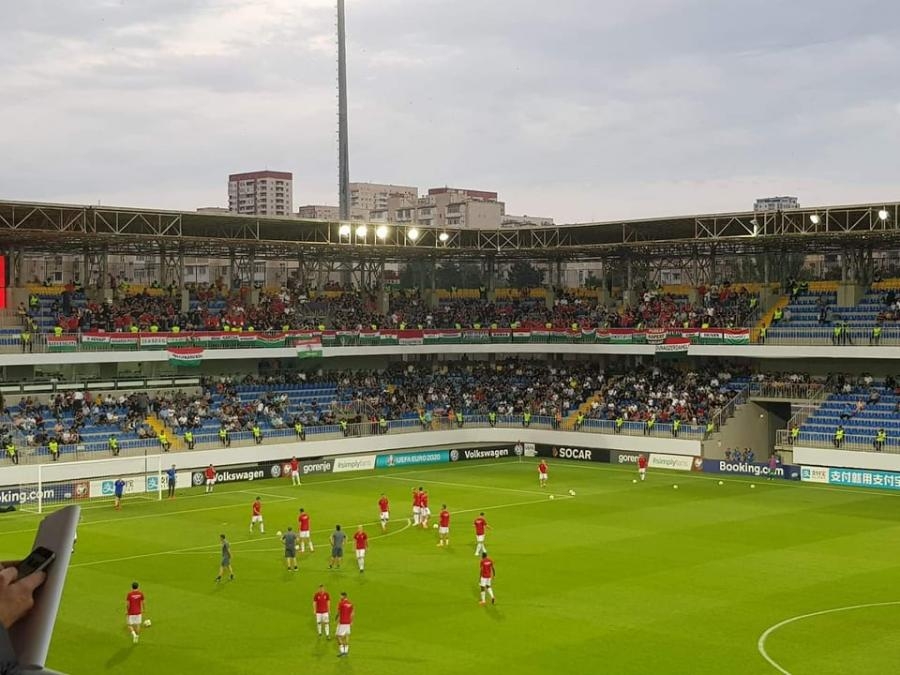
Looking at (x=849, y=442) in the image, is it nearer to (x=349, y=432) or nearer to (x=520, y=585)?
(x=349, y=432)

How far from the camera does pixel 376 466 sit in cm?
6147

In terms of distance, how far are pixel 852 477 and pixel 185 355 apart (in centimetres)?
3368

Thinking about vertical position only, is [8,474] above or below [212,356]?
below

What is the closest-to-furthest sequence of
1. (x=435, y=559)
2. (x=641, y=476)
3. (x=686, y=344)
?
(x=435, y=559), (x=641, y=476), (x=686, y=344)

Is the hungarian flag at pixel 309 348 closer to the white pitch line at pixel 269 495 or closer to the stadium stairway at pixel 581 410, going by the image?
the white pitch line at pixel 269 495

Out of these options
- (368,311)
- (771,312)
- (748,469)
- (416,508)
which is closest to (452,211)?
(368,311)

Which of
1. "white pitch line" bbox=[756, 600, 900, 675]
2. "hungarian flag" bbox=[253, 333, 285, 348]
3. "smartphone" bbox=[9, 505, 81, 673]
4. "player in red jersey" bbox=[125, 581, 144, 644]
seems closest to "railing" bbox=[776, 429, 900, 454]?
"white pitch line" bbox=[756, 600, 900, 675]

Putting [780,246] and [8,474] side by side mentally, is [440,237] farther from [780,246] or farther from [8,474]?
[8,474]

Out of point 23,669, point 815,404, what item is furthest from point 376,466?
point 23,669

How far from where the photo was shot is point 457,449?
213 ft

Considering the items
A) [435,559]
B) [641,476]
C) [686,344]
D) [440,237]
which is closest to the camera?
[435,559]

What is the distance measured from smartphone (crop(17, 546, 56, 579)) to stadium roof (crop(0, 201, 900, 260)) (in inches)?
2023

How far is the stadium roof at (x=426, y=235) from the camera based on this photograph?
55438 millimetres

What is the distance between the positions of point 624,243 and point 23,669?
62.9 metres
